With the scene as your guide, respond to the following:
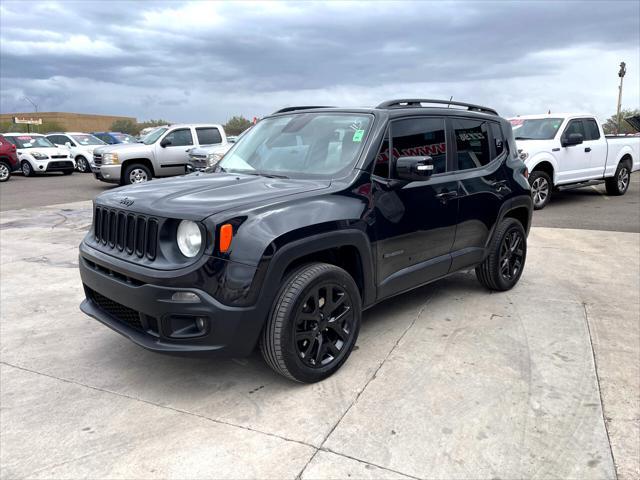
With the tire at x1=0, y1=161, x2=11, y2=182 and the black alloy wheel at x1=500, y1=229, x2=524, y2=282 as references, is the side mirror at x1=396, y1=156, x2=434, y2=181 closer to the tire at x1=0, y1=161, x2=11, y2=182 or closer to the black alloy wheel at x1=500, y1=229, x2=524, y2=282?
the black alloy wheel at x1=500, y1=229, x2=524, y2=282

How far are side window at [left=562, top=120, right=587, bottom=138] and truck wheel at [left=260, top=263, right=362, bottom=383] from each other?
9136 millimetres

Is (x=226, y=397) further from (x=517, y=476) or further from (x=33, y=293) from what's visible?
(x=33, y=293)

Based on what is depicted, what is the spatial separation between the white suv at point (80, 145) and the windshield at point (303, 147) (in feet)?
62.0

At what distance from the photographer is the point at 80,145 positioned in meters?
21.8

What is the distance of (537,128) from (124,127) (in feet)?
252

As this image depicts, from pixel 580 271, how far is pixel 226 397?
4.63m

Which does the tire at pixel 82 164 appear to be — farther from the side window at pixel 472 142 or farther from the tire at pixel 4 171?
the side window at pixel 472 142

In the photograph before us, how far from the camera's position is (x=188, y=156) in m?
14.3

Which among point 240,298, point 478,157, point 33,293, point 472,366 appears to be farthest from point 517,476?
point 33,293

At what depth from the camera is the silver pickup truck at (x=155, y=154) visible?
13.9 m

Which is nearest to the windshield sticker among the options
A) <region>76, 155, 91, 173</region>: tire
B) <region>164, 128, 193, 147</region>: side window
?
<region>164, 128, 193, 147</region>: side window

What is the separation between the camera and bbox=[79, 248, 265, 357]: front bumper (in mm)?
2822

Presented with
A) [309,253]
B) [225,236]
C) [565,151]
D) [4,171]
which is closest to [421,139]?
[309,253]

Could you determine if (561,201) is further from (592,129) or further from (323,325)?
(323,325)
